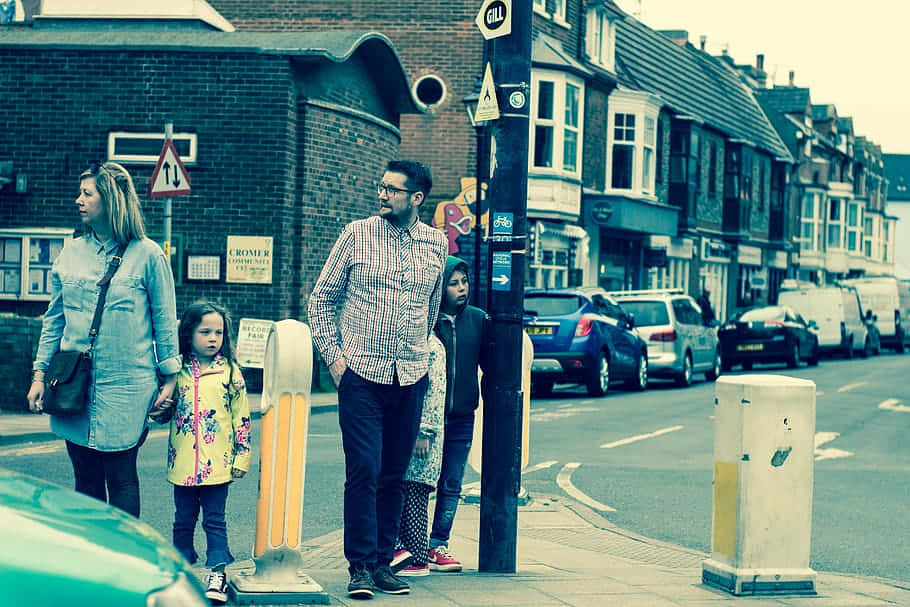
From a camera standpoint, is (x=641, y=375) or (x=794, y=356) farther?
(x=794, y=356)

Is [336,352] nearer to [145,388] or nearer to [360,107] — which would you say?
[145,388]

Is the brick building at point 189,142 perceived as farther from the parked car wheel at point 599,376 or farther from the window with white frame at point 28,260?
the parked car wheel at point 599,376

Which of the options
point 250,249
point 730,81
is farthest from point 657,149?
→ point 250,249

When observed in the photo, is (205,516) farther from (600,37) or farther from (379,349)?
(600,37)

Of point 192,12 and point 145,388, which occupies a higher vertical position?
point 192,12

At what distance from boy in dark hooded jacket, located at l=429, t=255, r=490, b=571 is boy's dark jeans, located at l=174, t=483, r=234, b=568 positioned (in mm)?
1228

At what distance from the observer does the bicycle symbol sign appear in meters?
6.56

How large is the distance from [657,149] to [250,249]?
22.3 metres

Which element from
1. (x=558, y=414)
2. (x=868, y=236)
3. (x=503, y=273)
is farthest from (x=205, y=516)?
(x=868, y=236)

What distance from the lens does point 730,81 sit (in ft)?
175

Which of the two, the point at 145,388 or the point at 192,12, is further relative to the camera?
the point at 192,12

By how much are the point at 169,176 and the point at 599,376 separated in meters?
7.95

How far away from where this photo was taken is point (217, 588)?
220 inches

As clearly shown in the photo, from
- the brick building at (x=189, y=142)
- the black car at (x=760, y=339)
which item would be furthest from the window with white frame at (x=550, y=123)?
the brick building at (x=189, y=142)
